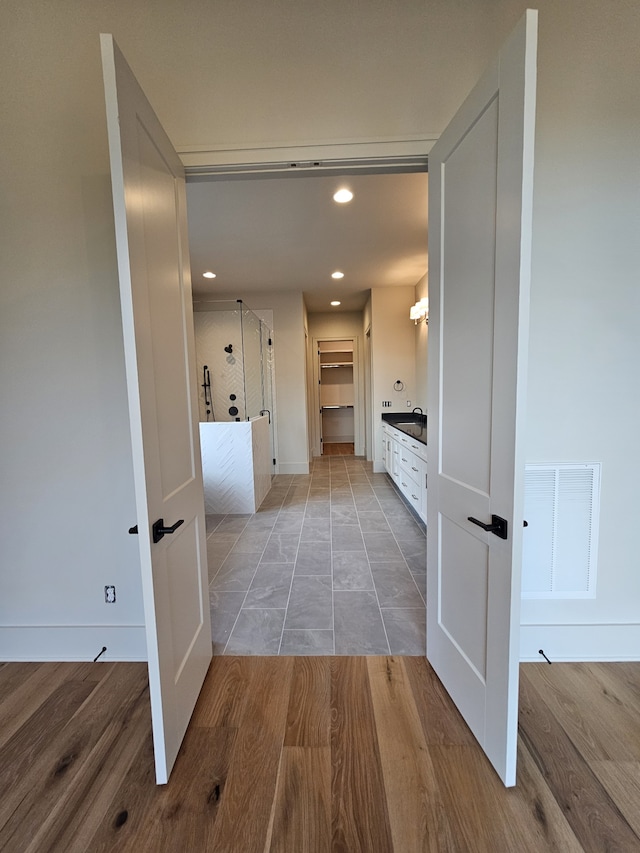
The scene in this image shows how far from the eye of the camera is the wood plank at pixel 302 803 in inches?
38.7

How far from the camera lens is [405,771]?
1.16 meters

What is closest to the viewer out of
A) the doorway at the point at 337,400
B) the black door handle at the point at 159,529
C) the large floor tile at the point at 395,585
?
the black door handle at the point at 159,529

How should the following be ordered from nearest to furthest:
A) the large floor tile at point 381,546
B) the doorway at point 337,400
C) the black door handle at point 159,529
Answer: the black door handle at point 159,529 < the large floor tile at point 381,546 < the doorway at point 337,400

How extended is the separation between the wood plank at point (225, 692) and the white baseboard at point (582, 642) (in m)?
1.30

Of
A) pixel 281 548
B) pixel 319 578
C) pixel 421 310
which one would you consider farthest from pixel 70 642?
pixel 421 310

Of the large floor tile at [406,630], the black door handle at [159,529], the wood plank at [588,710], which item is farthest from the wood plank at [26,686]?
the wood plank at [588,710]

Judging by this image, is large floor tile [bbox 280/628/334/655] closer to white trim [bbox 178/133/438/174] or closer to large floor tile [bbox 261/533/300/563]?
large floor tile [bbox 261/533/300/563]

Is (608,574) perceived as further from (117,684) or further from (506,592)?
(117,684)

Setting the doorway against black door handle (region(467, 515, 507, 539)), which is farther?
the doorway

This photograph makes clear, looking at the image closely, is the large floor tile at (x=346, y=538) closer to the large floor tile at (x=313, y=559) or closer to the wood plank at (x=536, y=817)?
the large floor tile at (x=313, y=559)

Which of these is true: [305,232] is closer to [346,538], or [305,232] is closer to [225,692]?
[346,538]

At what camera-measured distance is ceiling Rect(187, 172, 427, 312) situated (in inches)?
101

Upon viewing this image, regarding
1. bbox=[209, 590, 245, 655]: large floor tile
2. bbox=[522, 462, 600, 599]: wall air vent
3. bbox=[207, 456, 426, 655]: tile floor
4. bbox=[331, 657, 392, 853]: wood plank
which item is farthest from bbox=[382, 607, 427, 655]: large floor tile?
bbox=[209, 590, 245, 655]: large floor tile

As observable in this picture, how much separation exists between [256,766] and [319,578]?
4.17 feet
